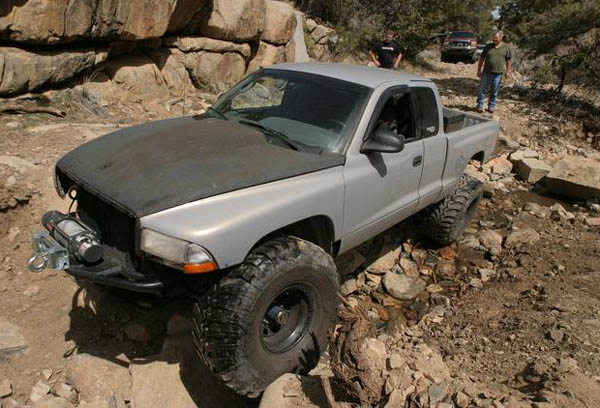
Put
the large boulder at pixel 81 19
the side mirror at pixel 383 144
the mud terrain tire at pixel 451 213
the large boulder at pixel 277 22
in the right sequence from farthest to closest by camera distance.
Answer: the large boulder at pixel 277 22 → the large boulder at pixel 81 19 → the mud terrain tire at pixel 451 213 → the side mirror at pixel 383 144

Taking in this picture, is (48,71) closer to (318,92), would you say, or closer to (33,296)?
(33,296)

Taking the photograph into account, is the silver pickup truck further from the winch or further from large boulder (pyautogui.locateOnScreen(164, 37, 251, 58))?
large boulder (pyautogui.locateOnScreen(164, 37, 251, 58))

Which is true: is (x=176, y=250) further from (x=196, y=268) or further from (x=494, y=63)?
(x=494, y=63)

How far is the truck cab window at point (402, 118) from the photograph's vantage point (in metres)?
3.83

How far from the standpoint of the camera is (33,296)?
359 cm

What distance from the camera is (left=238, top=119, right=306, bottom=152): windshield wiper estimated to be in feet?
10.4

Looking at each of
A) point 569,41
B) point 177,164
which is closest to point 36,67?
point 177,164

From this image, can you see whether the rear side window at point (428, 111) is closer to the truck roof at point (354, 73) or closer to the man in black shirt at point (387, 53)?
the truck roof at point (354, 73)

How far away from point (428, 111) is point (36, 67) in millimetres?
5409

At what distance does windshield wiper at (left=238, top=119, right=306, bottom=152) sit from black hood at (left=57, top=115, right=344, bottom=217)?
65 millimetres

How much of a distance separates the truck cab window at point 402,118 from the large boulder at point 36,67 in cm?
513

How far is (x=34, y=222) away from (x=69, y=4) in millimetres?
3757

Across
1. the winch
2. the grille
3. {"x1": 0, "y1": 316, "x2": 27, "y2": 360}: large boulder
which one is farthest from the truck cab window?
{"x1": 0, "y1": 316, "x2": 27, "y2": 360}: large boulder

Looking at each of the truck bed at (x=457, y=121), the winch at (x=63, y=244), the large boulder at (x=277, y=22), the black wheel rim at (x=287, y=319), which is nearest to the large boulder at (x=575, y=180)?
the truck bed at (x=457, y=121)
